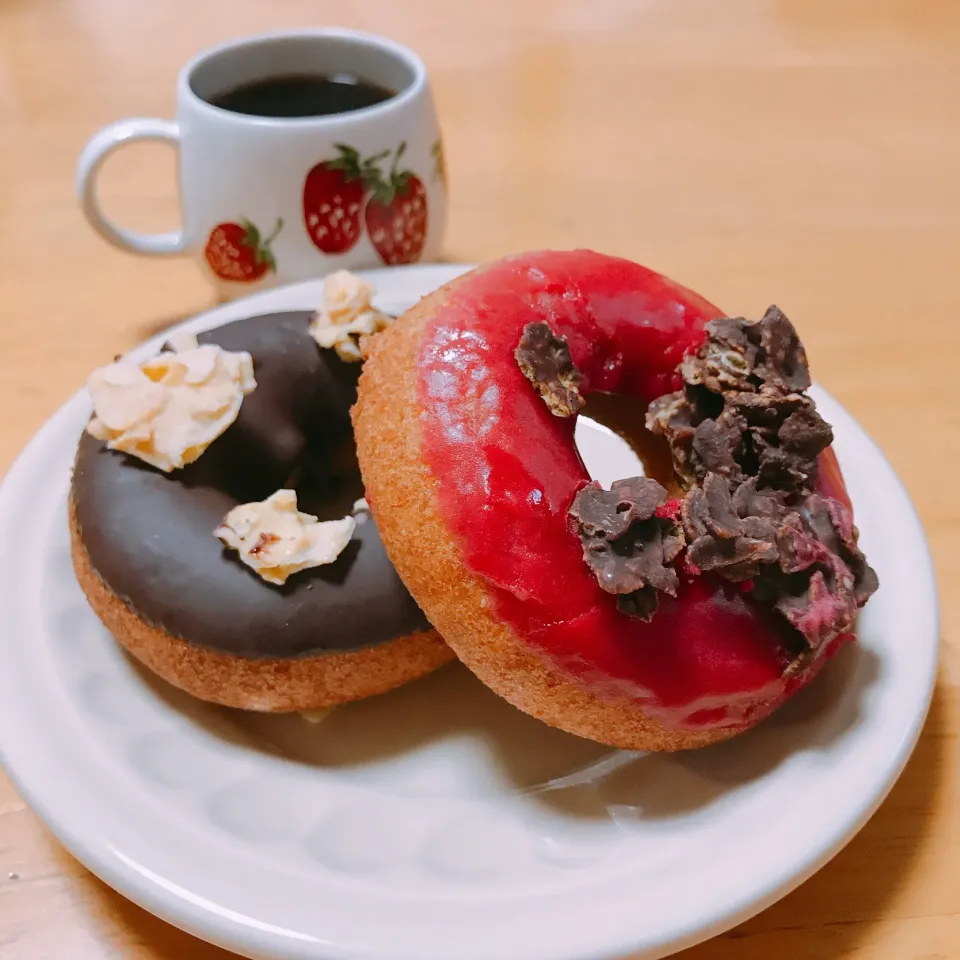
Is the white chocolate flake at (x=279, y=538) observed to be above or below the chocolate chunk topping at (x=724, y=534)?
below

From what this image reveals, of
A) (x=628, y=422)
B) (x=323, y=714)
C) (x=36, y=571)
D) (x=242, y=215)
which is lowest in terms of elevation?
(x=323, y=714)

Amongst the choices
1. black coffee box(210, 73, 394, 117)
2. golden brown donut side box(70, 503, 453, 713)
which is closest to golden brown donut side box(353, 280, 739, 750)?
golden brown donut side box(70, 503, 453, 713)

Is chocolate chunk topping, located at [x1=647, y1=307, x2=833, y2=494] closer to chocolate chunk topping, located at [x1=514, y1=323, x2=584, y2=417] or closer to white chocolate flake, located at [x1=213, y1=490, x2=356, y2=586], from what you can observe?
chocolate chunk topping, located at [x1=514, y1=323, x2=584, y2=417]

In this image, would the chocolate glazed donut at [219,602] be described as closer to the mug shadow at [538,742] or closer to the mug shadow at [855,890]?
the mug shadow at [538,742]

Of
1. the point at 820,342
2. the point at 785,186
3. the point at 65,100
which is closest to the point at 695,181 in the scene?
the point at 785,186

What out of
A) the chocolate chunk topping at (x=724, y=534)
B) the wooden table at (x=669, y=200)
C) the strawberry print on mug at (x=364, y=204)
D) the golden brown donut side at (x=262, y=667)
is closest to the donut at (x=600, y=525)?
the chocolate chunk topping at (x=724, y=534)

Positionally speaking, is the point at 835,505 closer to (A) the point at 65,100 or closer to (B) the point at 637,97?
(B) the point at 637,97
